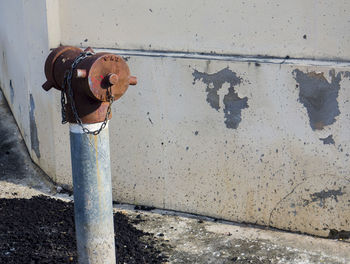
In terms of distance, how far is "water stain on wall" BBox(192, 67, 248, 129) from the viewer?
409cm

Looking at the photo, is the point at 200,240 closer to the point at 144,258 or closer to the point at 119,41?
the point at 144,258

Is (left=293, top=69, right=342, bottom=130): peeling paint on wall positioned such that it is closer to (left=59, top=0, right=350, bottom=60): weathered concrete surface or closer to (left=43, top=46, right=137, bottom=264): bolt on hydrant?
(left=59, top=0, right=350, bottom=60): weathered concrete surface

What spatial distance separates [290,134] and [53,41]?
2133mm

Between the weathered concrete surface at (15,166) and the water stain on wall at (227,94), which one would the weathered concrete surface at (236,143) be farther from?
the weathered concrete surface at (15,166)

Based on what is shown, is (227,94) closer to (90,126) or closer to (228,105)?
(228,105)

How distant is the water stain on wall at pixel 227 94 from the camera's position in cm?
409

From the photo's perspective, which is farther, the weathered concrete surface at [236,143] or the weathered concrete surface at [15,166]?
the weathered concrete surface at [15,166]

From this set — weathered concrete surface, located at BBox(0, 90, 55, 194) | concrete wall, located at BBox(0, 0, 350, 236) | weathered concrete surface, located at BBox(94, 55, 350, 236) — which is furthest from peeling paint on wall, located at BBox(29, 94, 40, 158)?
weathered concrete surface, located at BBox(94, 55, 350, 236)

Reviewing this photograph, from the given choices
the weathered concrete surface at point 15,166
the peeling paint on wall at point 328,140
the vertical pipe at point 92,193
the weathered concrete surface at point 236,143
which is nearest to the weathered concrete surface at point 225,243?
the weathered concrete surface at point 236,143

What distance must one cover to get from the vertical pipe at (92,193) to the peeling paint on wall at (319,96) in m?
1.53

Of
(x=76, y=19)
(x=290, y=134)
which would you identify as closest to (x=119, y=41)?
(x=76, y=19)

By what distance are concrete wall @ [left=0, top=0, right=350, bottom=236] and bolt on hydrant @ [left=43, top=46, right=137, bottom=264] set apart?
1297 millimetres

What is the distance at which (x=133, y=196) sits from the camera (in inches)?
183

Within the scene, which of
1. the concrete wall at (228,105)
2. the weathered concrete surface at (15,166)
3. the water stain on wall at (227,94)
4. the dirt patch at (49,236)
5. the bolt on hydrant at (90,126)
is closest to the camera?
the bolt on hydrant at (90,126)
